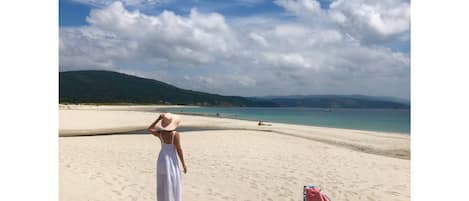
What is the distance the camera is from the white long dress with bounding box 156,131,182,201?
4586mm

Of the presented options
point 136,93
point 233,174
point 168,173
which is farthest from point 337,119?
point 136,93

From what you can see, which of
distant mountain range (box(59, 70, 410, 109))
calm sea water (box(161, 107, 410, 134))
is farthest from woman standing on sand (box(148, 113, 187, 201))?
distant mountain range (box(59, 70, 410, 109))

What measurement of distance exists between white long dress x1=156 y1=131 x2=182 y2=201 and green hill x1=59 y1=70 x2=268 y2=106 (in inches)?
3970

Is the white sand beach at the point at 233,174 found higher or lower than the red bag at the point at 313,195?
lower

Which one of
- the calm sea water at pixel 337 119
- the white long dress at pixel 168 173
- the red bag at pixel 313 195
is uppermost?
the white long dress at pixel 168 173

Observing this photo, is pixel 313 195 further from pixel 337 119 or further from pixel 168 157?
pixel 337 119

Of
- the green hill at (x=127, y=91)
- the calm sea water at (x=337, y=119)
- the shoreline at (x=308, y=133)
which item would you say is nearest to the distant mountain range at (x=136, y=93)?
the green hill at (x=127, y=91)

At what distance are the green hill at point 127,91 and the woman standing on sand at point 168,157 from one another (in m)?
101

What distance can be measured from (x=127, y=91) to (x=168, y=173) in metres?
120

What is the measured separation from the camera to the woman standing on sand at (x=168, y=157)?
14.8 feet

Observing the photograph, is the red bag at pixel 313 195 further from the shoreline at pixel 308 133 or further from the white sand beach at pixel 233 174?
the shoreline at pixel 308 133

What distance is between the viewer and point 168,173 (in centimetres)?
465
